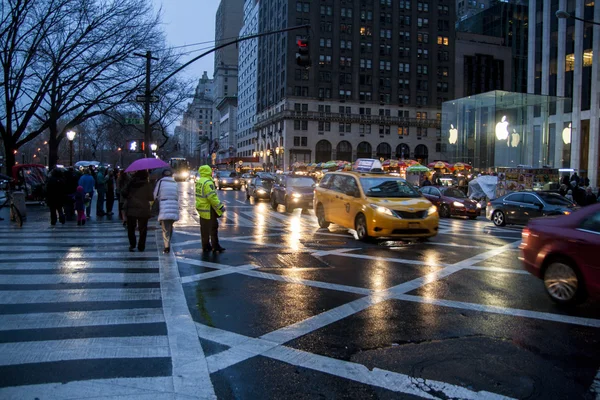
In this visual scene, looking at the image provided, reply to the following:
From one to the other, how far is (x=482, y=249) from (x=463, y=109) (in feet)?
97.3

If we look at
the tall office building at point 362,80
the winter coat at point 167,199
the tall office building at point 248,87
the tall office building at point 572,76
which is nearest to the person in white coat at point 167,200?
the winter coat at point 167,199

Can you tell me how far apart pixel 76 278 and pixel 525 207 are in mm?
15271

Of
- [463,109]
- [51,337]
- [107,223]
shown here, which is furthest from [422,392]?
[463,109]

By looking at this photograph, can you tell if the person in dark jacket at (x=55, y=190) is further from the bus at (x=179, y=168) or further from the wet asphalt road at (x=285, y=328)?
the bus at (x=179, y=168)

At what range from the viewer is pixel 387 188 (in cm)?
1315

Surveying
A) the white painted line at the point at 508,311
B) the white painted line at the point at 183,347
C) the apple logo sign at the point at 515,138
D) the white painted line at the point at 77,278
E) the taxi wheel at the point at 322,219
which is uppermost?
the apple logo sign at the point at 515,138

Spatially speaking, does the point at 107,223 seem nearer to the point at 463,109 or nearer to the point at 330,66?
the point at 463,109

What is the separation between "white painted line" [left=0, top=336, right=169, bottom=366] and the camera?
475cm

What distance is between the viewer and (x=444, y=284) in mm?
8016

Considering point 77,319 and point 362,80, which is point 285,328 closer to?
point 77,319

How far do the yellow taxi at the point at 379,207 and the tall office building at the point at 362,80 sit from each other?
79393 mm

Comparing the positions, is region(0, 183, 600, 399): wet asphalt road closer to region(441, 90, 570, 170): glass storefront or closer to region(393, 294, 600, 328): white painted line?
region(393, 294, 600, 328): white painted line

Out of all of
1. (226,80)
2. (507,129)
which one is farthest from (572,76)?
(226,80)

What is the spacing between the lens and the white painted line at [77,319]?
18.9 feet
